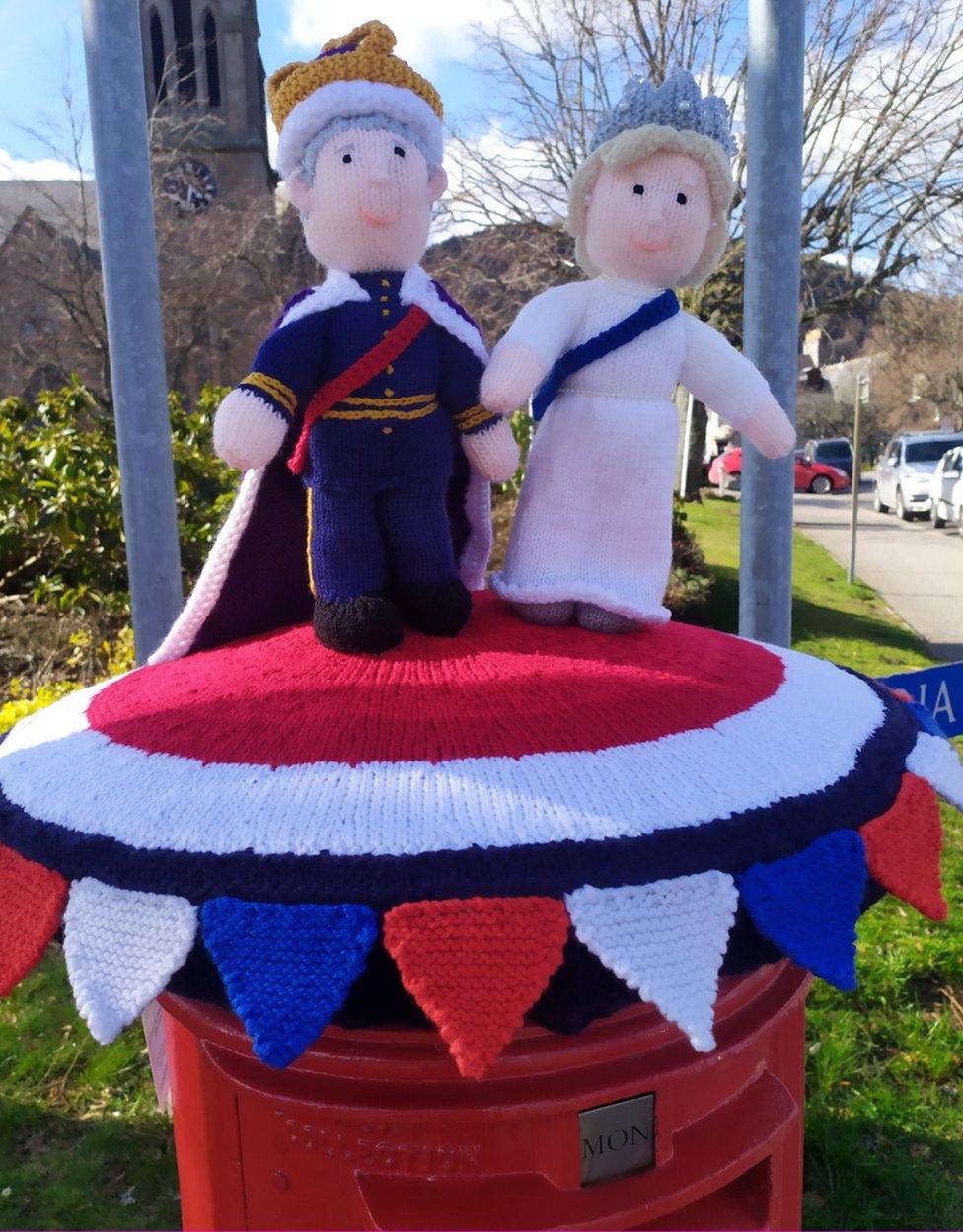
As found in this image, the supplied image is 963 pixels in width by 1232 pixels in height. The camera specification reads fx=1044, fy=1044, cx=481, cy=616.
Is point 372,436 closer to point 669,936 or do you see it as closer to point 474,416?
point 474,416

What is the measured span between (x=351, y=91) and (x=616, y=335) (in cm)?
44

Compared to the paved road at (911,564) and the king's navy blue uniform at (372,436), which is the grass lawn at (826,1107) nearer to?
the king's navy blue uniform at (372,436)

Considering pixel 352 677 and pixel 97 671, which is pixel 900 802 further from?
pixel 97 671

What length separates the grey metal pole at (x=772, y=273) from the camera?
174cm

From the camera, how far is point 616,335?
135 cm

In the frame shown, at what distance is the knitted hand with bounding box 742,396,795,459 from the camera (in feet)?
4.72

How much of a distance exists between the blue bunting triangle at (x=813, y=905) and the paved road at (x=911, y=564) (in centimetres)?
656

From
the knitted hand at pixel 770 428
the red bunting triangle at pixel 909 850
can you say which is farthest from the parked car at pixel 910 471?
the red bunting triangle at pixel 909 850

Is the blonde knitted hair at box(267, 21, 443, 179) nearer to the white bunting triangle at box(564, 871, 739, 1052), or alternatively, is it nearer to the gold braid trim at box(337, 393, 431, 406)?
the gold braid trim at box(337, 393, 431, 406)

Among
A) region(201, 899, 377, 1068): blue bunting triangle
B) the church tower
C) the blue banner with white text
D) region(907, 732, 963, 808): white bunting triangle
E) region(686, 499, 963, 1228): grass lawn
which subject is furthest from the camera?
the church tower

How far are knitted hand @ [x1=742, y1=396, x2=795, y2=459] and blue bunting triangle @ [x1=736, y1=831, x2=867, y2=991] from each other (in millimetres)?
669

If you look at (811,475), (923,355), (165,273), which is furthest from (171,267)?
(923,355)

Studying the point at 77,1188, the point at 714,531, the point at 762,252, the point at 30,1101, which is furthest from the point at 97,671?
the point at 714,531

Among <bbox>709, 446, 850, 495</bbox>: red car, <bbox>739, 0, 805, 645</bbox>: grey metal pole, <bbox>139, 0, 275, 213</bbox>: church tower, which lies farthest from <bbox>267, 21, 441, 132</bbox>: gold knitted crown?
<bbox>139, 0, 275, 213</bbox>: church tower
